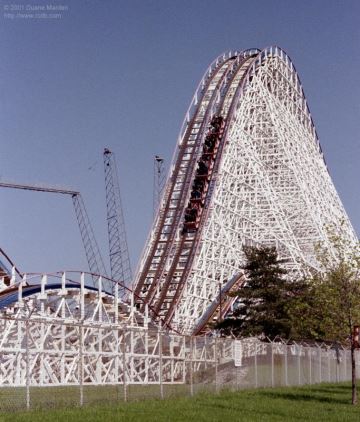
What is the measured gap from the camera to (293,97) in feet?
207

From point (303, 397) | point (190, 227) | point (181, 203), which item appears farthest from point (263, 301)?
point (303, 397)

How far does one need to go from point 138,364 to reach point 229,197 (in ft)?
75.0

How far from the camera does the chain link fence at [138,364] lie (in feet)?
65.9

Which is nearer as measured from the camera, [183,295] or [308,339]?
[308,339]

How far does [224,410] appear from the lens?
17.3m

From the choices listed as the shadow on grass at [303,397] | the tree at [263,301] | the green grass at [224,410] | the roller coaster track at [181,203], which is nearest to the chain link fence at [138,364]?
the green grass at [224,410]

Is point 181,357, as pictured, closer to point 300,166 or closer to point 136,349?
point 136,349

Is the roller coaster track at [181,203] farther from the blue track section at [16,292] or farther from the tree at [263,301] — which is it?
the blue track section at [16,292]

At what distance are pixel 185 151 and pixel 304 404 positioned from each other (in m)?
34.0

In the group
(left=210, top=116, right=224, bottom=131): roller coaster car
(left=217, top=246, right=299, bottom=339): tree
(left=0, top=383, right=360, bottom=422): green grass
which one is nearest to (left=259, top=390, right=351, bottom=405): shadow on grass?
(left=0, top=383, right=360, bottom=422): green grass

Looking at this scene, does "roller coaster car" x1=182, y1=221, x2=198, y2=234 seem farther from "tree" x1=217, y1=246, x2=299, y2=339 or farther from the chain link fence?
the chain link fence

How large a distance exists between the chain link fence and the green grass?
97cm

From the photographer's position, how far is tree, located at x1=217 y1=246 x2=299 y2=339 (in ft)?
127

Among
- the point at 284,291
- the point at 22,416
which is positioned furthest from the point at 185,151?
the point at 22,416
